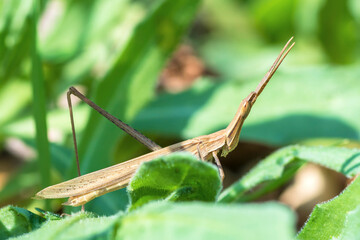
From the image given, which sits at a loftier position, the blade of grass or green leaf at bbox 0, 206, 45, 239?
the blade of grass

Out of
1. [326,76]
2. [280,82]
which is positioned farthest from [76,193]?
[326,76]

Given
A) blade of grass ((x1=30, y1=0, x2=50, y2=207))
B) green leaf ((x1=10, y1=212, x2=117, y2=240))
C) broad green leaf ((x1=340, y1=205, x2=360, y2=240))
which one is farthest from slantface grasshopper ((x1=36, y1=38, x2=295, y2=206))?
broad green leaf ((x1=340, y1=205, x2=360, y2=240))

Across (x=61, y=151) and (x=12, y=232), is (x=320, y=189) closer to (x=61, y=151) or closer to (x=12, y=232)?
(x=61, y=151)

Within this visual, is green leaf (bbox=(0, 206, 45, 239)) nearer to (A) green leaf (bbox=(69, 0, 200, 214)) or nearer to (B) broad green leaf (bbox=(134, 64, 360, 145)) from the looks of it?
(A) green leaf (bbox=(69, 0, 200, 214))

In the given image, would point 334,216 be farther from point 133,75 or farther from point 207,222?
point 133,75

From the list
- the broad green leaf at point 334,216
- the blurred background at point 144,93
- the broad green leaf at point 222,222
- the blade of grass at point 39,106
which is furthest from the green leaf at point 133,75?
the broad green leaf at point 222,222

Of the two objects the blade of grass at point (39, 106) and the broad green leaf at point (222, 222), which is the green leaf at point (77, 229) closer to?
the broad green leaf at point (222, 222)

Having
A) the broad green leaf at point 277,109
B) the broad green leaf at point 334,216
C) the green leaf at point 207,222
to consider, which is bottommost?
the broad green leaf at point 334,216

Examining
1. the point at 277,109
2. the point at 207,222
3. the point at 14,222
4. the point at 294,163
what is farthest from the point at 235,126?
the point at 207,222
